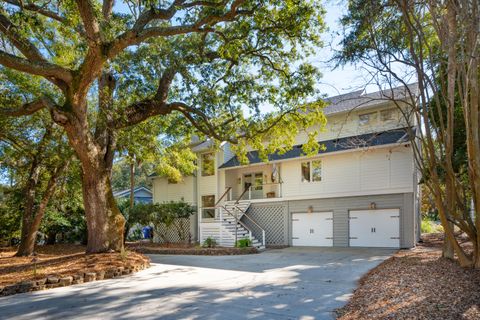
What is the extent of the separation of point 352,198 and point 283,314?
1264 cm

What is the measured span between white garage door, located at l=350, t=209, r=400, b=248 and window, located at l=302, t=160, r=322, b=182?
254 centimetres

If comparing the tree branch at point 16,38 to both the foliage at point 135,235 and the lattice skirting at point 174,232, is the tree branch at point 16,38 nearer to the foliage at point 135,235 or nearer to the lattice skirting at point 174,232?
the lattice skirting at point 174,232

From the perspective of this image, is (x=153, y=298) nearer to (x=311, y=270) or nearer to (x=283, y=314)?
(x=283, y=314)

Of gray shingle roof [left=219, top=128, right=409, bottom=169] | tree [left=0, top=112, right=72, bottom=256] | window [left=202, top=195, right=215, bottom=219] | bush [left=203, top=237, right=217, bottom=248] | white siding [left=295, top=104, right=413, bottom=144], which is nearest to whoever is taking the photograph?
tree [left=0, top=112, right=72, bottom=256]

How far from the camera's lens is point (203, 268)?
38.8 feet

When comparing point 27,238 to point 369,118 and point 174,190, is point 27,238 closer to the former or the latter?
point 174,190

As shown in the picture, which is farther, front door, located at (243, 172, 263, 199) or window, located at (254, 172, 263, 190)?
window, located at (254, 172, 263, 190)

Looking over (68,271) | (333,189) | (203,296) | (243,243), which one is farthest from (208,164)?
(203,296)

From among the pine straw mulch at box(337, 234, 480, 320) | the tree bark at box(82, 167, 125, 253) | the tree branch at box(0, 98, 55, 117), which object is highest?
the tree branch at box(0, 98, 55, 117)

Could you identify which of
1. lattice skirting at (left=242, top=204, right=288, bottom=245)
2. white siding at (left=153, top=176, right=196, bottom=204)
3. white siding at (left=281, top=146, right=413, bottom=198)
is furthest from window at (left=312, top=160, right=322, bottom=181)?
white siding at (left=153, top=176, right=196, bottom=204)

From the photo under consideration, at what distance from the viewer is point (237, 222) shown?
20109mm

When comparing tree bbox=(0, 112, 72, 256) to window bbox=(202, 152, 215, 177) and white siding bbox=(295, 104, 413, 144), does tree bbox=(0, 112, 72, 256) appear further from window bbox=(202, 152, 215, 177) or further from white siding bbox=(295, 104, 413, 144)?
white siding bbox=(295, 104, 413, 144)

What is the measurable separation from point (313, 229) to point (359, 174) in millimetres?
3667

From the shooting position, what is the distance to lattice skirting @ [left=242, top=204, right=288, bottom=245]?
20.2 metres
